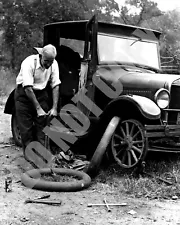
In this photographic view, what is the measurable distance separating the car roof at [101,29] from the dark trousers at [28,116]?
1311 mm

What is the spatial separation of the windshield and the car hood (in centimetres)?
18

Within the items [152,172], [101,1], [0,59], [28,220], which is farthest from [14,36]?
[28,220]

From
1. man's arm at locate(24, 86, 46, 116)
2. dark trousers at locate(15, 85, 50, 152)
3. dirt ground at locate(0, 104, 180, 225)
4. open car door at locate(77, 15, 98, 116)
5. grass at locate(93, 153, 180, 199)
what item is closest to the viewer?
dirt ground at locate(0, 104, 180, 225)

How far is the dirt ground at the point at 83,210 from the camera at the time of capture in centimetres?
375

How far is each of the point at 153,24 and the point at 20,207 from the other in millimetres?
20517

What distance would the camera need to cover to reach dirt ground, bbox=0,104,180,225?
12.3 feet

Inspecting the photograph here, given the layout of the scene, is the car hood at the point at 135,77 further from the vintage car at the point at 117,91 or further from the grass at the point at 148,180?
the grass at the point at 148,180

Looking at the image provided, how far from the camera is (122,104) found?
213 inches

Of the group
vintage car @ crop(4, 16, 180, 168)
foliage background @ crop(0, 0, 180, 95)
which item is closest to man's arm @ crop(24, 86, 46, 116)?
vintage car @ crop(4, 16, 180, 168)

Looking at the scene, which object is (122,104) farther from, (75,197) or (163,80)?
(75,197)

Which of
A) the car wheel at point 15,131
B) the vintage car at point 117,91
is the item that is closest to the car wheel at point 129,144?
the vintage car at point 117,91

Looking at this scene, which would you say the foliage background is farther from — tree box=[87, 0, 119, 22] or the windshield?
the windshield

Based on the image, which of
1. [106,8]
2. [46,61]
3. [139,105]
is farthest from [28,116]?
[106,8]

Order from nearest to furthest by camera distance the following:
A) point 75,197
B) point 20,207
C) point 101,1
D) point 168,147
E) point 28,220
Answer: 1. point 28,220
2. point 20,207
3. point 75,197
4. point 168,147
5. point 101,1
